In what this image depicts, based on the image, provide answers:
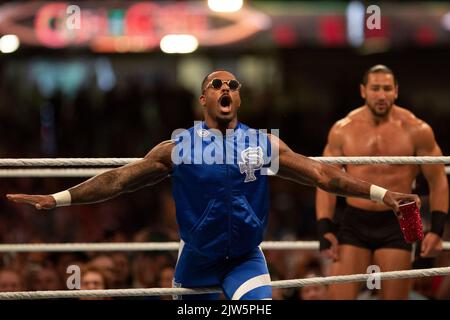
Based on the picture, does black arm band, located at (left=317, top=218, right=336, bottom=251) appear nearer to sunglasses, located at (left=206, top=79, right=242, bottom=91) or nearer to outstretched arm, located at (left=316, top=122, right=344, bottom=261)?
outstretched arm, located at (left=316, top=122, right=344, bottom=261)

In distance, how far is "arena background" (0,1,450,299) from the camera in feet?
29.9

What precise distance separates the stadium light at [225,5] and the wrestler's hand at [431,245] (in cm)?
624

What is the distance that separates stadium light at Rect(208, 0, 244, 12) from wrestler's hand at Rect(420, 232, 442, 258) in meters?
6.24

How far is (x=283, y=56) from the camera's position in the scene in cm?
1323

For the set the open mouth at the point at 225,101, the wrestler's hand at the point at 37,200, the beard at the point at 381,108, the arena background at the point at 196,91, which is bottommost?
the wrestler's hand at the point at 37,200

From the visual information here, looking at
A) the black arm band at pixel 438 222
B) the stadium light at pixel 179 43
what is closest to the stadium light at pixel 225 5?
the stadium light at pixel 179 43

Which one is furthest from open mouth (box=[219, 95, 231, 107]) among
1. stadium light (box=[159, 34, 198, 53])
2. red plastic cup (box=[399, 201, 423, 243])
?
stadium light (box=[159, 34, 198, 53])

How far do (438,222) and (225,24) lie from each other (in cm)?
624

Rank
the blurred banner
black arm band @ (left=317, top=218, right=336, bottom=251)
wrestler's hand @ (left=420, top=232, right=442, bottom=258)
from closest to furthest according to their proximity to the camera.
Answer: wrestler's hand @ (left=420, top=232, right=442, bottom=258)
black arm band @ (left=317, top=218, right=336, bottom=251)
the blurred banner

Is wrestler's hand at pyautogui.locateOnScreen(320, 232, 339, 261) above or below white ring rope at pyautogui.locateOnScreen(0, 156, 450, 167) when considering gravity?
below

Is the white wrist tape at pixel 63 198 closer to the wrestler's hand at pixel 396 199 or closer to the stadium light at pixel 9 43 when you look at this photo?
the wrestler's hand at pixel 396 199

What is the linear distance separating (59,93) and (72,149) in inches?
59.2

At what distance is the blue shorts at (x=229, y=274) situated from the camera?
3.79 m
